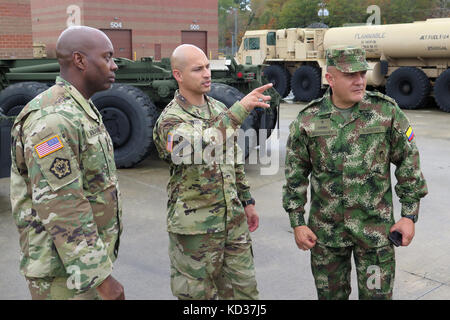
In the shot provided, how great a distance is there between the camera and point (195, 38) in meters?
37.8

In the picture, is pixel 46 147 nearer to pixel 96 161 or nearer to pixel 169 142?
pixel 96 161

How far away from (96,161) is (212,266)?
3.08 ft

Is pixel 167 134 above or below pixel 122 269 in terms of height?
above

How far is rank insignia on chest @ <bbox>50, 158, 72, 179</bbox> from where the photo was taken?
5.87 feet

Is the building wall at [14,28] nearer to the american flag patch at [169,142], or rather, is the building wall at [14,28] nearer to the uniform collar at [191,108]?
the uniform collar at [191,108]

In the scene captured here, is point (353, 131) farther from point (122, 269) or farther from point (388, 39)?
point (388, 39)

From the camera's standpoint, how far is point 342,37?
52.2 ft

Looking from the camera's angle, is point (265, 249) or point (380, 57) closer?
point (265, 249)

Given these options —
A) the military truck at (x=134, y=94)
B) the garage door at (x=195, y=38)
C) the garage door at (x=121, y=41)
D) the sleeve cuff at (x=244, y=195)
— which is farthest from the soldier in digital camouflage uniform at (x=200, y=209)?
the garage door at (x=195, y=38)

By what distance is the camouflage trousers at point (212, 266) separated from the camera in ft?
8.60

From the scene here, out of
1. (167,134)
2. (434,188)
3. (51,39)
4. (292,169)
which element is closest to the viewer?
(167,134)

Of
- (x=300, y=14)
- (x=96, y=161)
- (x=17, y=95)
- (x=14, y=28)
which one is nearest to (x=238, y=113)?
(x=96, y=161)

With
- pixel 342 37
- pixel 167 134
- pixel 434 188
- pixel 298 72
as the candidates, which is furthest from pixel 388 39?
pixel 167 134

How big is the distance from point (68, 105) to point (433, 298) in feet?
8.64
